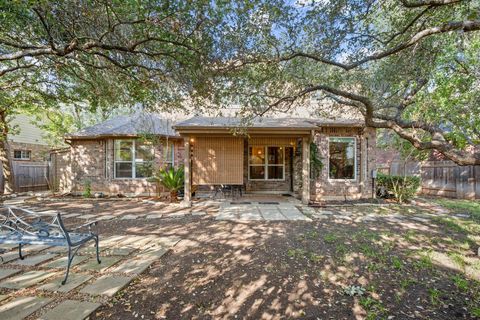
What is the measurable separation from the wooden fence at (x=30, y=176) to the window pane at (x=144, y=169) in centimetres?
652

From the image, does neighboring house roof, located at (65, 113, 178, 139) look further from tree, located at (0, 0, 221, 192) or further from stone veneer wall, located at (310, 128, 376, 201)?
stone veneer wall, located at (310, 128, 376, 201)

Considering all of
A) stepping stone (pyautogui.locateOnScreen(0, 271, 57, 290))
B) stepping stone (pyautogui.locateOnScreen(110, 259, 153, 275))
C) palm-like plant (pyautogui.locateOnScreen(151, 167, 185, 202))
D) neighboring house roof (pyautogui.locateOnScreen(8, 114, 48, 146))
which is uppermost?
neighboring house roof (pyautogui.locateOnScreen(8, 114, 48, 146))

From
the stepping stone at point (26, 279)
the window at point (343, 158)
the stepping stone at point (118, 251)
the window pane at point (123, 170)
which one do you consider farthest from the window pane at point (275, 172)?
the stepping stone at point (26, 279)

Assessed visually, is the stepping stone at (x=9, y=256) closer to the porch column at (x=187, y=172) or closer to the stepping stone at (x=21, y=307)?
the stepping stone at (x=21, y=307)

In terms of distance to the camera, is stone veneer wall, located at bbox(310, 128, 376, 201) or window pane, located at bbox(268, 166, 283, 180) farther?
window pane, located at bbox(268, 166, 283, 180)

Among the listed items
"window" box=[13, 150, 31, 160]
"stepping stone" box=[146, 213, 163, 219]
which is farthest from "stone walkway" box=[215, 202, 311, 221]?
"window" box=[13, 150, 31, 160]

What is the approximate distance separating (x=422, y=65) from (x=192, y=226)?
287 inches

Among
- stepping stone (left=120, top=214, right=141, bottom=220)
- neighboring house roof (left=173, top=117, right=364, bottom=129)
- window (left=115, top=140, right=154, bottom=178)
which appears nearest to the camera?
stepping stone (left=120, top=214, right=141, bottom=220)

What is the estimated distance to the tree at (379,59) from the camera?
15.1 ft

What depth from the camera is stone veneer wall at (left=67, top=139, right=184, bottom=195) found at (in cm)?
1048

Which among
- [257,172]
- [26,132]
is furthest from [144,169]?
Result: [26,132]

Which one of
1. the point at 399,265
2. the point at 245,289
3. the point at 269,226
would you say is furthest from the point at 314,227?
the point at 245,289

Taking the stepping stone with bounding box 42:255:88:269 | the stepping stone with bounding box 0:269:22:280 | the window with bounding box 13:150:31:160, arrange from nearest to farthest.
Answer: the stepping stone with bounding box 0:269:22:280 → the stepping stone with bounding box 42:255:88:269 → the window with bounding box 13:150:31:160

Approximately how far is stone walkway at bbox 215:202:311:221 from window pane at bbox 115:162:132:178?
539 centimetres
